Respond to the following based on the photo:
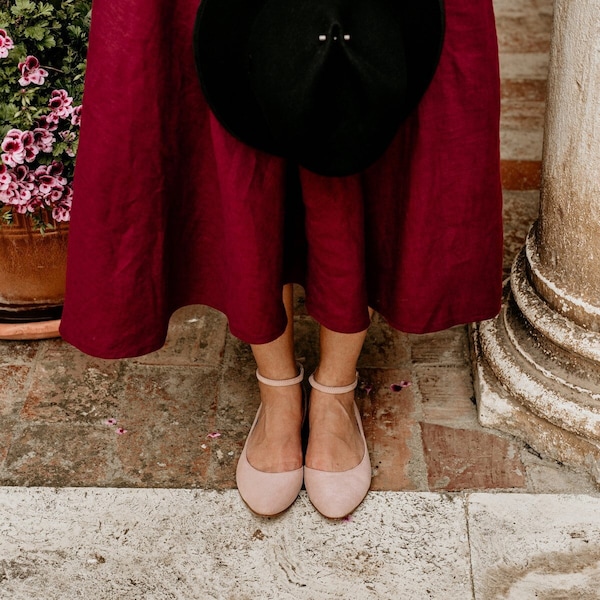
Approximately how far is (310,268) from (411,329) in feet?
0.66

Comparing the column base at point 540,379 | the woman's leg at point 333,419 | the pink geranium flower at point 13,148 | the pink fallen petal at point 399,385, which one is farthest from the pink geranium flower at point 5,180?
the column base at point 540,379

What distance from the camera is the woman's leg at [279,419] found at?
1501 millimetres

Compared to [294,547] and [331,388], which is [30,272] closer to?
[331,388]

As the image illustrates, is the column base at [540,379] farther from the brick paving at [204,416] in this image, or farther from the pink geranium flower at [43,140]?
the pink geranium flower at [43,140]

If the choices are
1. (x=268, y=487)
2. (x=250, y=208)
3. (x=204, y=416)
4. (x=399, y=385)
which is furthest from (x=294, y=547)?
(x=250, y=208)

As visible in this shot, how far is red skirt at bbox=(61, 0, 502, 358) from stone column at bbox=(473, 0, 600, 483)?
0.62 ft

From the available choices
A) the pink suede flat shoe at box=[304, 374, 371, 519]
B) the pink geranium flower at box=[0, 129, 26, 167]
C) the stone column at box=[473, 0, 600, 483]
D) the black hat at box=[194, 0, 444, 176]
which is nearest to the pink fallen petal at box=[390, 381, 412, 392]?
the stone column at box=[473, 0, 600, 483]

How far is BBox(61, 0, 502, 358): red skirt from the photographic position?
3.86 ft

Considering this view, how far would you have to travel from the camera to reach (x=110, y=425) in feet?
5.50

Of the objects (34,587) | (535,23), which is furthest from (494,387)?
(535,23)

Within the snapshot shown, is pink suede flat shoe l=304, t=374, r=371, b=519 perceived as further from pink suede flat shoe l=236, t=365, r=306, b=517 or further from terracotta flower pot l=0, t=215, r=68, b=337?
terracotta flower pot l=0, t=215, r=68, b=337

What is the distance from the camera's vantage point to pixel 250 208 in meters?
1.22

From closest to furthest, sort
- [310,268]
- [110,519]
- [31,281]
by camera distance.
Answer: [310,268] < [110,519] < [31,281]

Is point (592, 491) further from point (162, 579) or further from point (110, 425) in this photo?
point (110, 425)
